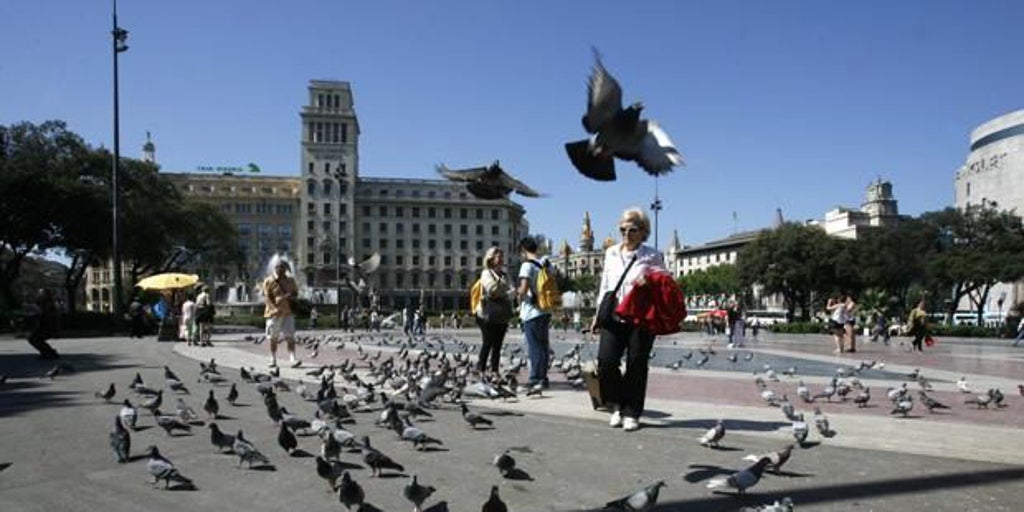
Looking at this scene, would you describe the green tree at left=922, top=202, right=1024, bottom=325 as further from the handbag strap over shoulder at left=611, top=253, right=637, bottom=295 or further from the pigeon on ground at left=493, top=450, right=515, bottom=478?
the pigeon on ground at left=493, top=450, right=515, bottom=478

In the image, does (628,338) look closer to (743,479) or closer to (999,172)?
(743,479)

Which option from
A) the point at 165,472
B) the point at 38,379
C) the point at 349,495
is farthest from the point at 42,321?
the point at 349,495

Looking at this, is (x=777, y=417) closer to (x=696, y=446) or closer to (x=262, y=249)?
(x=696, y=446)

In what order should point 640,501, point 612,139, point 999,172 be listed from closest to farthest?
point 640,501, point 612,139, point 999,172

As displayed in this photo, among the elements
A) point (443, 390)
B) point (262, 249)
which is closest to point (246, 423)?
point (443, 390)

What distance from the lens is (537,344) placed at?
942cm

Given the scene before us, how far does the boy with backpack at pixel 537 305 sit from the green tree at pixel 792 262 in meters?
61.9

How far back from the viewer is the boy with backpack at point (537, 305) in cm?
923

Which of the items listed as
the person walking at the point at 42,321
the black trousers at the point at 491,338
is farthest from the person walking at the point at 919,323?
the person walking at the point at 42,321

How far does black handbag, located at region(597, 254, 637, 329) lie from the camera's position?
6594 millimetres

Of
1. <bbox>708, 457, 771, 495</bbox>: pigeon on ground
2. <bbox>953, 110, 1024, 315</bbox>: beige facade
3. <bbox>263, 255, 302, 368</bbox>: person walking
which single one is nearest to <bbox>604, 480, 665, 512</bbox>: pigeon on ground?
<bbox>708, 457, 771, 495</bbox>: pigeon on ground

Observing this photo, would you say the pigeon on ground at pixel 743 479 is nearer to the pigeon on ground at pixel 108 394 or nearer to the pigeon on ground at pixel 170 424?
the pigeon on ground at pixel 170 424

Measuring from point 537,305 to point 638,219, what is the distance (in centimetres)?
280

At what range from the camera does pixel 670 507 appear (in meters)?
4.28
